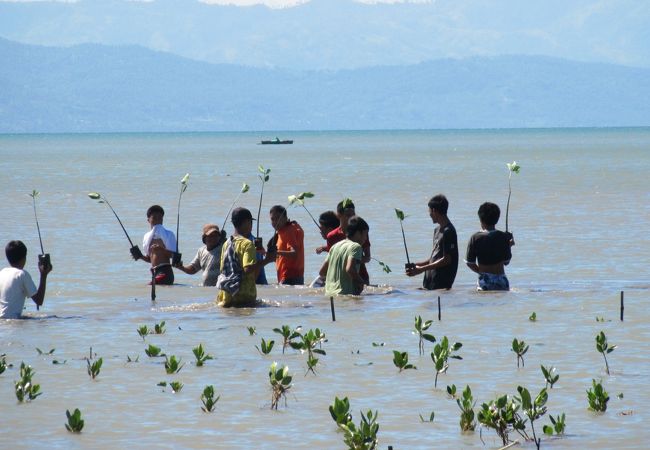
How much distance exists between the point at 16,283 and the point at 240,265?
2252 millimetres

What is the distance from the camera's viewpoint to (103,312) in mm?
15867

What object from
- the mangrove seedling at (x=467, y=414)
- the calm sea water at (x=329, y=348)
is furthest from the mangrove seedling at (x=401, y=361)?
the mangrove seedling at (x=467, y=414)

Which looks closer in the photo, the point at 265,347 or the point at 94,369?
the point at 94,369

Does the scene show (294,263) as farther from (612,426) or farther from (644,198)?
(644,198)

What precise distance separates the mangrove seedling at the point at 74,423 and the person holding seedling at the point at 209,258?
662 cm

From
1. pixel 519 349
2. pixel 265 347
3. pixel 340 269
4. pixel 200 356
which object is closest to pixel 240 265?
pixel 340 269

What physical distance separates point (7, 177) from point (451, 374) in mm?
56406

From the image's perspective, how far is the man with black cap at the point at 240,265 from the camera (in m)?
13.5

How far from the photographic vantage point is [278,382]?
9.95 metres

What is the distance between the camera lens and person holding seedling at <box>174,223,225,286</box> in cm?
1602

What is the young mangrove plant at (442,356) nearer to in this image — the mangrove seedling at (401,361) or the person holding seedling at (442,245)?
the mangrove seedling at (401,361)

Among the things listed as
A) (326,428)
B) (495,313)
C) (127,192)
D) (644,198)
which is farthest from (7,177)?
(326,428)

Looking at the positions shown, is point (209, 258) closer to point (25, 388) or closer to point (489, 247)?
point (489, 247)

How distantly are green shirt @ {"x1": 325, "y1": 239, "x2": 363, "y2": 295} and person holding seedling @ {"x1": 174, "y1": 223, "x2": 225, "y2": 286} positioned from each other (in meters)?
1.71
